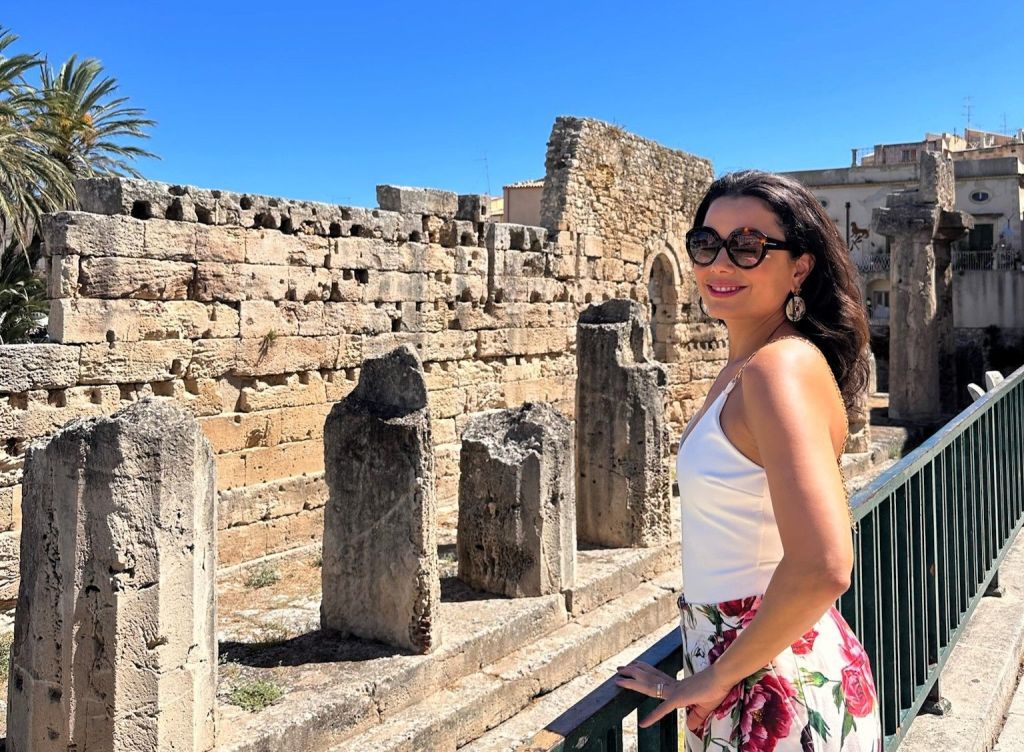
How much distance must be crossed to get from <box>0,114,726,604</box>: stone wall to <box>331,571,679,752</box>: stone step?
3.21m

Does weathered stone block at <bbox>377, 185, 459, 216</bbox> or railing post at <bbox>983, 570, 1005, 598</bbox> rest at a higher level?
weathered stone block at <bbox>377, 185, 459, 216</bbox>

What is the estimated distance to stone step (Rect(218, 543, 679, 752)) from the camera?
16.8 ft

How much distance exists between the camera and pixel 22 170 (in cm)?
1319

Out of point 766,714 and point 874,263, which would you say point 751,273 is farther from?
point 874,263

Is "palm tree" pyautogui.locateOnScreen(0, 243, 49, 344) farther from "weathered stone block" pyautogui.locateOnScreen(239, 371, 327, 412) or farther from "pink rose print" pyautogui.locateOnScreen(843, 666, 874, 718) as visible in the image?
"pink rose print" pyautogui.locateOnScreen(843, 666, 874, 718)

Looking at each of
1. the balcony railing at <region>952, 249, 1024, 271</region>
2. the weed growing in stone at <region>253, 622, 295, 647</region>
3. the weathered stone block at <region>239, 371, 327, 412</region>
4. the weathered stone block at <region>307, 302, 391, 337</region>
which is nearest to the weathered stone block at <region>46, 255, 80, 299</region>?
the weathered stone block at <region>239, 371, 327, 412</region>

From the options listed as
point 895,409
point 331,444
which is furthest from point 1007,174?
point 331,444

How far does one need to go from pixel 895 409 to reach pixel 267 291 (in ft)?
43.7

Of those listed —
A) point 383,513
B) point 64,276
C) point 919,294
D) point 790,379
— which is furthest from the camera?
point 919,294

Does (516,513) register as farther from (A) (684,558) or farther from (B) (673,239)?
(B) (673,239)

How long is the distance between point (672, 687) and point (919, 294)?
17746mm

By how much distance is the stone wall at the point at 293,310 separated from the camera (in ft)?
24.7

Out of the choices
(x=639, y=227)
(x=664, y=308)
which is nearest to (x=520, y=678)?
(x=639, y=227)

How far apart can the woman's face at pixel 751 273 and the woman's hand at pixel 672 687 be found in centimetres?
77
